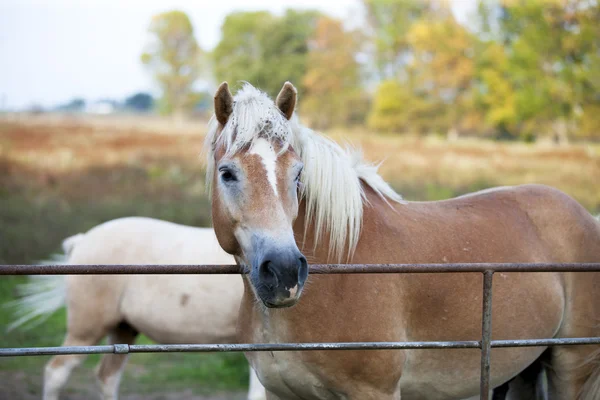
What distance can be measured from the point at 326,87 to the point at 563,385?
31.1 metres

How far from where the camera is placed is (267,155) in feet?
8.05

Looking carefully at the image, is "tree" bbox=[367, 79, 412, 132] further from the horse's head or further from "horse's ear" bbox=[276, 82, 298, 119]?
the horse's head

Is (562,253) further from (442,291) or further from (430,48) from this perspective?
(430,48)

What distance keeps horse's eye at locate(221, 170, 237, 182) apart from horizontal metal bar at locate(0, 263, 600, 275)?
1.17ft

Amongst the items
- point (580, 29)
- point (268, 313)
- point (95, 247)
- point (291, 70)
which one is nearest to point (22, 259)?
point (95, 247)

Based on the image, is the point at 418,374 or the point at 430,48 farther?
the point at 430,48

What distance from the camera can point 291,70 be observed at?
3684 centimetres

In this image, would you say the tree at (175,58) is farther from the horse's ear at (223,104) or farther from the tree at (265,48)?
the horse's ear at (223,104)

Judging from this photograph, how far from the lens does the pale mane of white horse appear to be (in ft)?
8.45

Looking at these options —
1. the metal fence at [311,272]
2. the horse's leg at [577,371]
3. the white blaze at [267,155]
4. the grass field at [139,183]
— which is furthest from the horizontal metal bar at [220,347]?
the grass field at [139,183]

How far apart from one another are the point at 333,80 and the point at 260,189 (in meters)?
31.8

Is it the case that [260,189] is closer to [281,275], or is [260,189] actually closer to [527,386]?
[281,275]

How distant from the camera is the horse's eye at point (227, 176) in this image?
8.08 feet

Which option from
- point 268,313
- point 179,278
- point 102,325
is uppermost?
point 268,313
